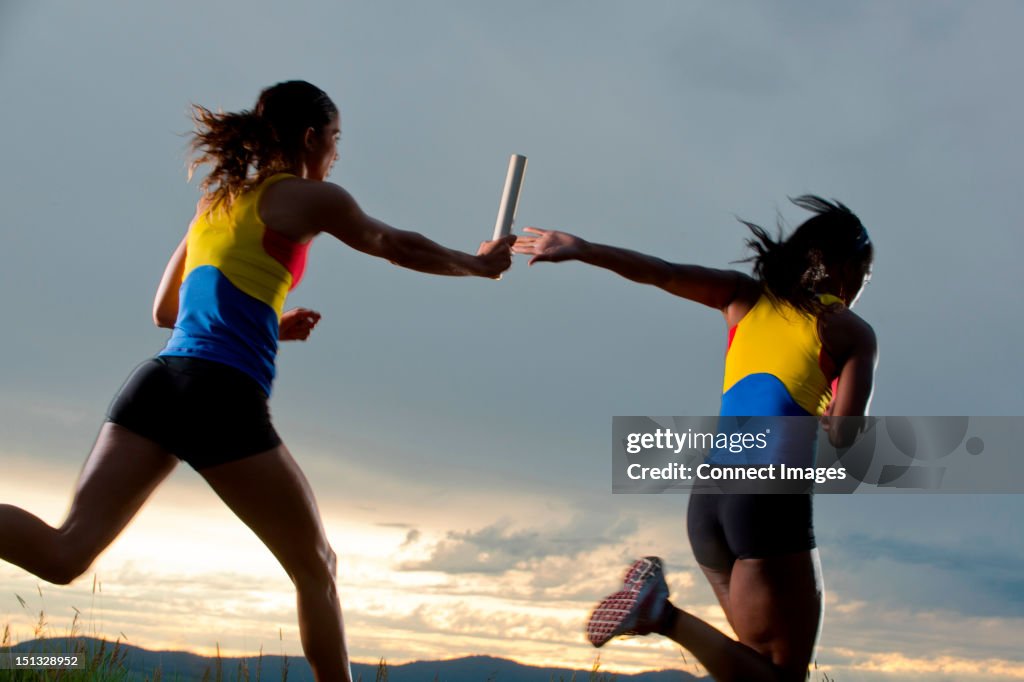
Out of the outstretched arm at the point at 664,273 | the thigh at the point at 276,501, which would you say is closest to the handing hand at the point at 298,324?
the thigh at the point at 276,501

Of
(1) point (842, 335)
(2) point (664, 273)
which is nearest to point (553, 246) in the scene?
(2) point (664, 273)

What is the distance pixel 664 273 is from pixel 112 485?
2.05 m

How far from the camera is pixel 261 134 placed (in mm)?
3727

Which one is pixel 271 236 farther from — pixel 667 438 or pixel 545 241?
pixel 667 438

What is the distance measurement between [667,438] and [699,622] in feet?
4.42

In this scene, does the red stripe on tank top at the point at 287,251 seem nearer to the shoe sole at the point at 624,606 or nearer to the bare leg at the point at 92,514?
the bare leg at the point at 92,514

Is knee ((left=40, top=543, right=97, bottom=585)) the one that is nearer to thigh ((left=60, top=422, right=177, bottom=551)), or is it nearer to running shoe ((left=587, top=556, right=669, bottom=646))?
thigh ((left=60, top=422, right=177, bottom=551))

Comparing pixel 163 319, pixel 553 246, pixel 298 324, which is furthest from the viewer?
pixel 298 324

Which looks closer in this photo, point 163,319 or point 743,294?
point 743,294

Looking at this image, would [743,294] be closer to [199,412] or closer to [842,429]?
[842,429]

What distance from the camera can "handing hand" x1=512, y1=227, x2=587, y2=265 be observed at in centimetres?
368

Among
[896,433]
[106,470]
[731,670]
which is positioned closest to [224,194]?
[106,470]

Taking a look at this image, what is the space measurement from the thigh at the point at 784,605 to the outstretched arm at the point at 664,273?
0.96 metres

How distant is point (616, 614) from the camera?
3631 mm
